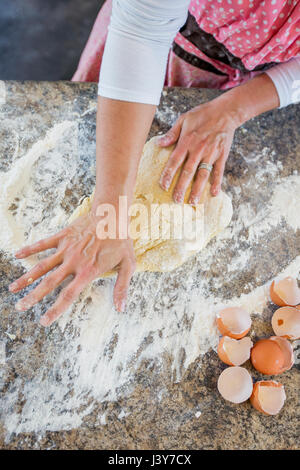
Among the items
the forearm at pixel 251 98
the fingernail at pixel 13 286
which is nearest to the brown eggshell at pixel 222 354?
the fingernail at pixel 13 286

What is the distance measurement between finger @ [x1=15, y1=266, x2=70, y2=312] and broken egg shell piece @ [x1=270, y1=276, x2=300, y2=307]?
49cm

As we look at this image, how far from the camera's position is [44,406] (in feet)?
2.53

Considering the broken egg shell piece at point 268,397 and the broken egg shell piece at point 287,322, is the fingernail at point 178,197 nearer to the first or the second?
the broken egg shell piece at point 287,322

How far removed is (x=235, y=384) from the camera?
0.82 meters

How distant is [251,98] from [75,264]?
0.62m

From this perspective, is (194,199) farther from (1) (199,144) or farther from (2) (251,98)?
(2) (251,98)

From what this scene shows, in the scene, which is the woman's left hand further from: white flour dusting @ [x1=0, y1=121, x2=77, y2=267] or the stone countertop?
white flour dusting @ [x1=0, y1=121, x2=77, y2=267]

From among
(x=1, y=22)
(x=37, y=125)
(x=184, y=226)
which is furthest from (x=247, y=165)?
(x=1, y=22)

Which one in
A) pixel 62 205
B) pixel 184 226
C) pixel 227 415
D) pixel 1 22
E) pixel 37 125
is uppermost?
pixel 1 22

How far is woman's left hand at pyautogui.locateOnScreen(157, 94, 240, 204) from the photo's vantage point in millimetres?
962

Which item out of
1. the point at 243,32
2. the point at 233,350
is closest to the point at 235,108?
the point at 243,32

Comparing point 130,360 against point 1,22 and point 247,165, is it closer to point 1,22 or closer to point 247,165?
point 247,165

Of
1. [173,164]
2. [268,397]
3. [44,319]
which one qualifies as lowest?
[268,397]

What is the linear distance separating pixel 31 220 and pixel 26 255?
11cm
